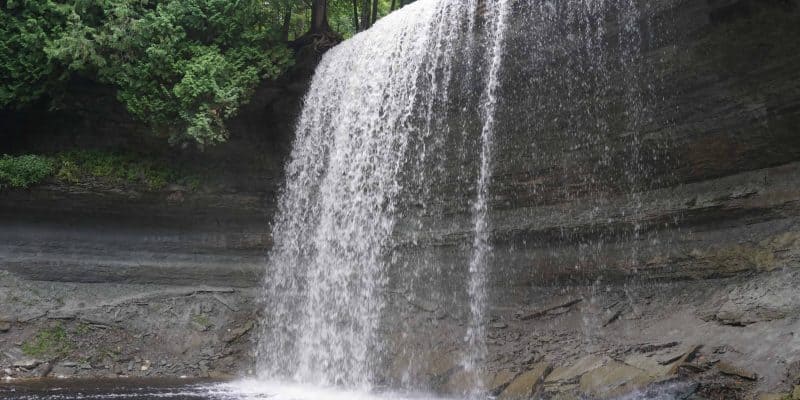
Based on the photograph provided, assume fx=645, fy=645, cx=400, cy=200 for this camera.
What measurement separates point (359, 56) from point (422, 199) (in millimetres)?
3064

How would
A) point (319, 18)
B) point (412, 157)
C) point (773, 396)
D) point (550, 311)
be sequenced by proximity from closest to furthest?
point (773, 396)
point (550, 311)
point (412, 157)
point (319, 18)

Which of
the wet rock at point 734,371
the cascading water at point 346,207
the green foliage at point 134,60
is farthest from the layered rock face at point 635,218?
the green foliage at point 134,60

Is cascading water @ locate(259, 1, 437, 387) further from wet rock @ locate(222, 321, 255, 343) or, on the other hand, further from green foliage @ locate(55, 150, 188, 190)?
green foliage @ locate(55, 150, 188, 190)

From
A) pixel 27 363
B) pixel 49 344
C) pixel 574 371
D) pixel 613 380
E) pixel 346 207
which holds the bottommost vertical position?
pixel 27 363

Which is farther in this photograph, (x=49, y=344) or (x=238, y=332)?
(x=238, y=332)

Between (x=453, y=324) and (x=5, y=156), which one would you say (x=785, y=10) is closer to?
(x=453, y=324)

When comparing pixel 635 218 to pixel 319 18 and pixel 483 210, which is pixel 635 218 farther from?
pixel 319 18

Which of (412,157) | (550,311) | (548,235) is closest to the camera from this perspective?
(550,311)

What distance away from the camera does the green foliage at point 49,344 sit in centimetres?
1127

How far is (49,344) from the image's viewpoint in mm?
11445

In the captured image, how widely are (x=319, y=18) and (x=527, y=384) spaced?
28.9 ft

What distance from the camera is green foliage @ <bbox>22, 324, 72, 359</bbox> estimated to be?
444 inches

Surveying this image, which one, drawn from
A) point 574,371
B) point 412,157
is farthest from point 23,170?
point 574,371

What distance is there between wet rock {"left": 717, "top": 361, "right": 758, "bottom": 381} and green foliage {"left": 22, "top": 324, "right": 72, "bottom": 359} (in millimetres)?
10475
